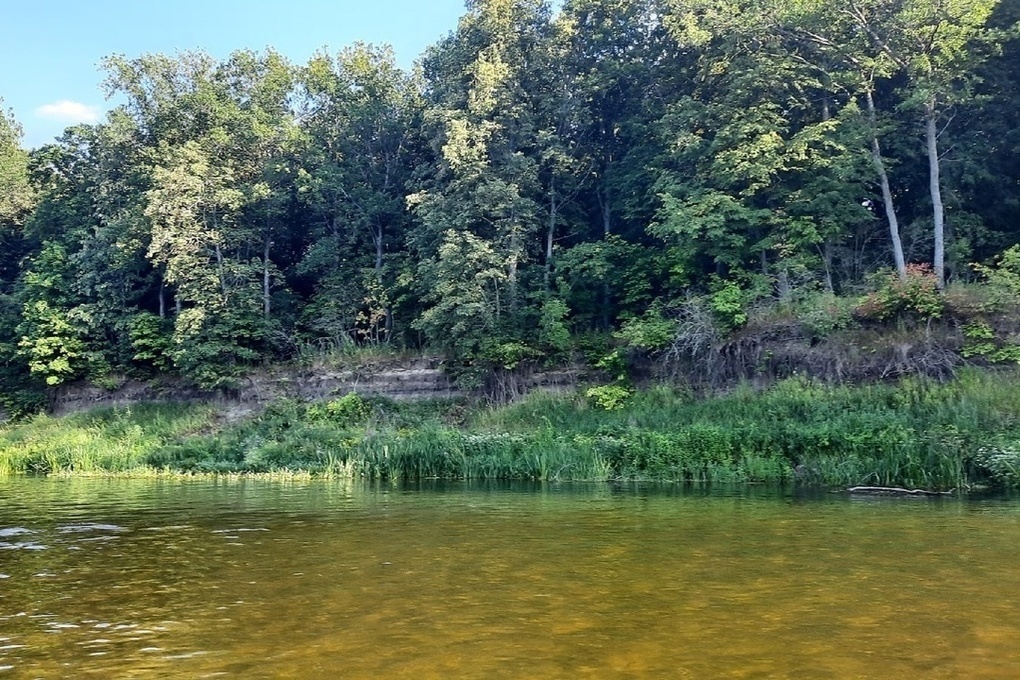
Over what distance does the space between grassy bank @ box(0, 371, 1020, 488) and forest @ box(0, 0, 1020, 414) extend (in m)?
2.70

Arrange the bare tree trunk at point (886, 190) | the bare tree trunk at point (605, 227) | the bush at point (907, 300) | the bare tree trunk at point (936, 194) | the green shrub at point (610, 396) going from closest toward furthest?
the bush at point (907, 300)
the bare tree trunk at point (936, 194)
the bare tree trunk at point (886, 190)
the green shrub at point (610, 396)
the bare tree trunk at point (605, 227)

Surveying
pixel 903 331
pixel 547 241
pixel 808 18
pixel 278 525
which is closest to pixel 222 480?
pixel 278 525

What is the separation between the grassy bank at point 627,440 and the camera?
19.5 meters

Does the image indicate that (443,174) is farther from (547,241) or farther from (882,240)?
(882,240)

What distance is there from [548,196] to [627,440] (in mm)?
15159

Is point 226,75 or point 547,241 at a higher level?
point 226,75

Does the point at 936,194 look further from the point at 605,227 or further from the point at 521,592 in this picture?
the point at 521,592

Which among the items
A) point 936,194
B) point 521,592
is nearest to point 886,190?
point 936,194

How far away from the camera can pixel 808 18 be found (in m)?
28.6

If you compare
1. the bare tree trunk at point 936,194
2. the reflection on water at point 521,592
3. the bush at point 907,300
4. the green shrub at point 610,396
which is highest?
the bare tree trunk at point 936,194

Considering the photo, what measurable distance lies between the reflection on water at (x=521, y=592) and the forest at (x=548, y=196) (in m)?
15.5

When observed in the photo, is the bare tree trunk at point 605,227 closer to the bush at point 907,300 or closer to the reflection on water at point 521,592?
the bush at point 907,300

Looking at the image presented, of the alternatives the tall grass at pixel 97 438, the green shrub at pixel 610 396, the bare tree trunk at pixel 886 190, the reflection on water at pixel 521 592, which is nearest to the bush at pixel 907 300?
the bare tree trunk at pixel 886 190

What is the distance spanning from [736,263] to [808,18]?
904cm
